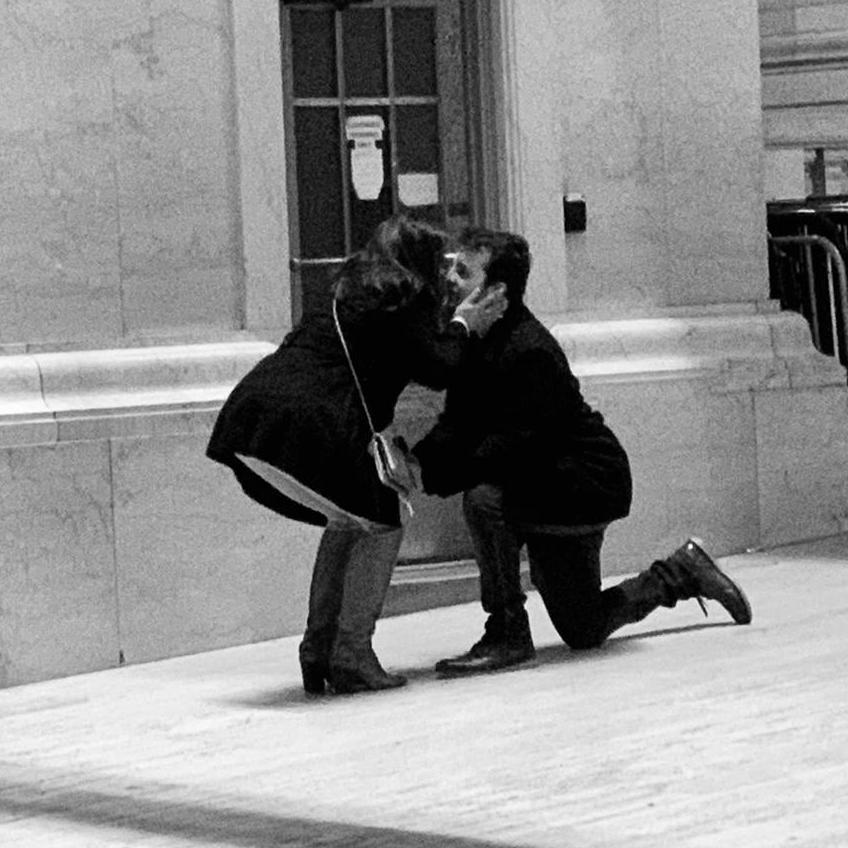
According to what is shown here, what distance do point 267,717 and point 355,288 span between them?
1.44m

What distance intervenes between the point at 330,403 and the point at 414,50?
11.2 ft

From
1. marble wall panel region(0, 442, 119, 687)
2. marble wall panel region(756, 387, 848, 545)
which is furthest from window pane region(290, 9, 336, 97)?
marble wall panel region(756, 387, 848, 545)

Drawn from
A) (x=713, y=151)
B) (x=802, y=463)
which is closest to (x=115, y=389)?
(x=713, y=151)

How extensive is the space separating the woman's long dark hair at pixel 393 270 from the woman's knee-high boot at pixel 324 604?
78cm

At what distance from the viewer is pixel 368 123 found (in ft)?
39.2

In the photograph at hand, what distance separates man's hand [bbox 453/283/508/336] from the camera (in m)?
9.60

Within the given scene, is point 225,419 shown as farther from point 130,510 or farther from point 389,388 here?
point 130,510

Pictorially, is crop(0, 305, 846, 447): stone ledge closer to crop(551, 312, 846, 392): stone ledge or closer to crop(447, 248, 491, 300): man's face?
crop(551, 312, 846, 392): stone ledge

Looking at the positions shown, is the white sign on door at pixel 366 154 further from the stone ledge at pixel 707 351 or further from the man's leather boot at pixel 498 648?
the man's leather boot at pixel 498 648

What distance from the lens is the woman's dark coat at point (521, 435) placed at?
31.4 feet

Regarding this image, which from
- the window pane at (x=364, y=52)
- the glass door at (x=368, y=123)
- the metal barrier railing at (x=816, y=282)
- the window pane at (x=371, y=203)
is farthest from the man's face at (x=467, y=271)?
the metal barrier railing at (x=816, y=282)

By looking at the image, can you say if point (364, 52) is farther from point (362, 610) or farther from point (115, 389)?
point (362, 610)

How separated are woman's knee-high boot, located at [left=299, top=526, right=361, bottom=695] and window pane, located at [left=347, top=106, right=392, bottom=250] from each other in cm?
284

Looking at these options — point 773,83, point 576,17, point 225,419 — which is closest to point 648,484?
point 576,17
